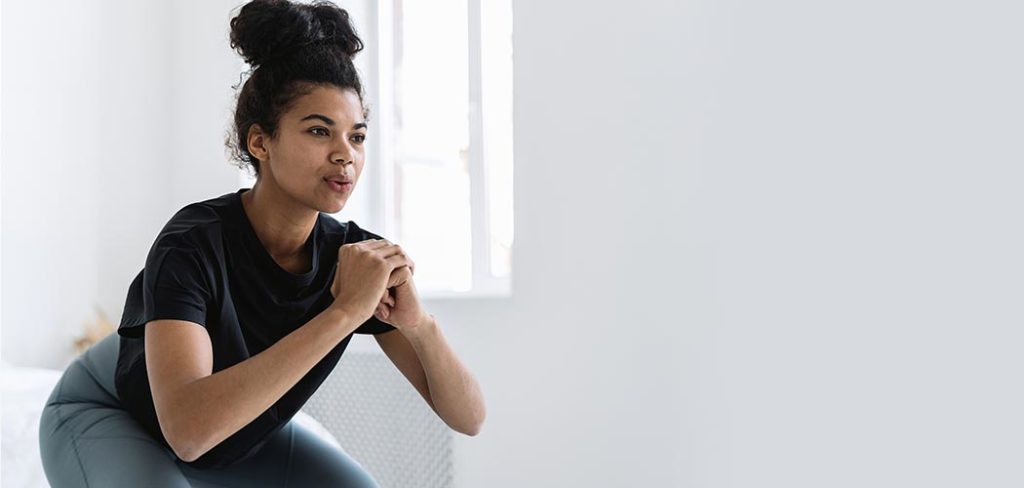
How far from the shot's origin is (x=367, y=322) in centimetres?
157

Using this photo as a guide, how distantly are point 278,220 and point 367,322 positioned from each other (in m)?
0.22

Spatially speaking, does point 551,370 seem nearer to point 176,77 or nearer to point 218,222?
point 218,222

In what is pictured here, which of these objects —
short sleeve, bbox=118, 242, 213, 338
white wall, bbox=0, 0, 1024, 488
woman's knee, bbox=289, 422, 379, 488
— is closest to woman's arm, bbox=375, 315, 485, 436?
woman's knee, bbox=289, 422, 379, 488

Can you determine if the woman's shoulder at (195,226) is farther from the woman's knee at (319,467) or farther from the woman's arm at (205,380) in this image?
the woman's knee at (319,467)

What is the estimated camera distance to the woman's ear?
149cm

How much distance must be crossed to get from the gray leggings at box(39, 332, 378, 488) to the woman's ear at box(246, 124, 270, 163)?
0.37 meters

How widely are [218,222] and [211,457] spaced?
0.35 metres

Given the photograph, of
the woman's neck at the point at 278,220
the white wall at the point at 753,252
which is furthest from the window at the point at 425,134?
the woman's neck at the point at 278,220

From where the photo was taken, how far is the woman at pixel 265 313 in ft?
4.24

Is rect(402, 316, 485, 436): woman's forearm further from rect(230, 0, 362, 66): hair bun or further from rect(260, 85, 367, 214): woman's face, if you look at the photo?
rect(230, 0, 362, 66): hair bun

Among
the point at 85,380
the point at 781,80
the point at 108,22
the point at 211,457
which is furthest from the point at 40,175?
the point at 781,80

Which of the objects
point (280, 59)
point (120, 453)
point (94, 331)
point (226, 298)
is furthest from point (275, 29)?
point (94, 331)

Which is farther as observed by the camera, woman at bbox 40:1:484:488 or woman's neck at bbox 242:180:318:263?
woman's neck at bbox 242:180:318:263

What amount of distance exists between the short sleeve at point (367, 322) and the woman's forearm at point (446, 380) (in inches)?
3.1
